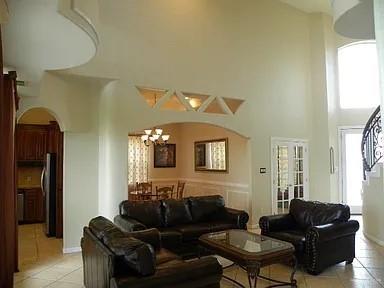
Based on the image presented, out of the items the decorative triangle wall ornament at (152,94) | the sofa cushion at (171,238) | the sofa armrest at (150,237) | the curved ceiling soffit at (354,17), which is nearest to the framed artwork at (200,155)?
the decorative triangle wall ornament at (152,94)

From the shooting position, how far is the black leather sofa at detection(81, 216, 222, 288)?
2809 mm

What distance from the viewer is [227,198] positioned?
331 inches

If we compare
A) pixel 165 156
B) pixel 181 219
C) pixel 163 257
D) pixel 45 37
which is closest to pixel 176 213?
pixel 181 219

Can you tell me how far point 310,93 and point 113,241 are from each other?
295 inches

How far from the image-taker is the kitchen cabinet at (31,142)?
827 cm

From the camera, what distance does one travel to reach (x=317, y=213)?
5266mm

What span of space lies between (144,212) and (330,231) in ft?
9.31

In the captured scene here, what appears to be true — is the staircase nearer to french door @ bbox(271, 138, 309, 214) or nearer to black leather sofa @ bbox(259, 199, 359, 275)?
black leather sofa @ bbox(259, 199, 359, 275)

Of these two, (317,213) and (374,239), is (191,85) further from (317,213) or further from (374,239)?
(374,239)

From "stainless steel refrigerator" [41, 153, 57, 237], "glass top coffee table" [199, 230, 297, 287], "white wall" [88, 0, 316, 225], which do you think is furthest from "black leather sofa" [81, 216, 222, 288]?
"stainless steel refrigerator" [41, 153, 57, 237]

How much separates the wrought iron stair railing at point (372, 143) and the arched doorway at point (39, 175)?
635 cm

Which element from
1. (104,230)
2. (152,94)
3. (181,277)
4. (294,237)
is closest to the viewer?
(181,277)

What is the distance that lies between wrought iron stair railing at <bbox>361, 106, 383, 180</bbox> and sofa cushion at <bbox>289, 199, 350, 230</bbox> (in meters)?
2.06

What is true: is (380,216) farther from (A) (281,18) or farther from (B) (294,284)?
(A) (281,18)
